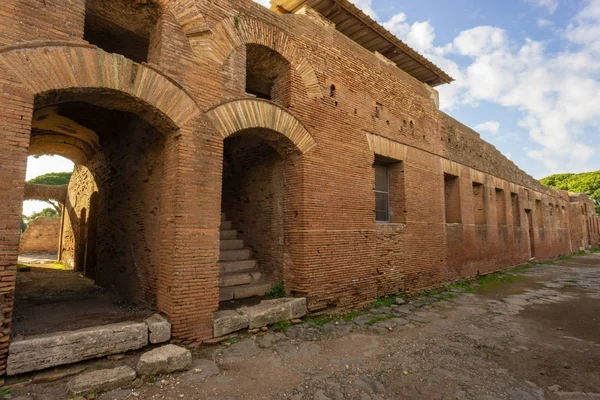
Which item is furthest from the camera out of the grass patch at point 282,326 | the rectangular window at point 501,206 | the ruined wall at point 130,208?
the rectangular window at point 501,206

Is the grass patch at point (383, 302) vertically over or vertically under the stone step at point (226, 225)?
under

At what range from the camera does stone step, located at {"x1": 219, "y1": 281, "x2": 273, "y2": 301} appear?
223 inches

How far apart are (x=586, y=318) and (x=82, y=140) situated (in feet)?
40.8

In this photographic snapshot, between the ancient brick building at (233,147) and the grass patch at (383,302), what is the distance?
219mm

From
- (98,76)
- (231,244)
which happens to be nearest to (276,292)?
(231,244)

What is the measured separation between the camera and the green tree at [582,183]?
122 ft

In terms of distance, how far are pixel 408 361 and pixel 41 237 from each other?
22.7 metres

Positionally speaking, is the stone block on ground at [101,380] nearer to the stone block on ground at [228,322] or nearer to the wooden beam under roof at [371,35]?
the stone block on ground at [228,322]

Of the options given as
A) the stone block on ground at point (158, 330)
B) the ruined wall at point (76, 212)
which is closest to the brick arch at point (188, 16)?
the stone block on ground at point (158, 330)

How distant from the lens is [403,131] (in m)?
8.45

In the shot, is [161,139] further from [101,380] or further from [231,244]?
[101,380]

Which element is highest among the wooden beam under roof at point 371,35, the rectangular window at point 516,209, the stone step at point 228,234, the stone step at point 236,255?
the wooden beam under roof at point 371,35

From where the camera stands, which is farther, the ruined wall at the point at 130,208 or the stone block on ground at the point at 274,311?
the ruined wall at the point at 130,208

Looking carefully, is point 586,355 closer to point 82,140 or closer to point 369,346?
point 369,346
